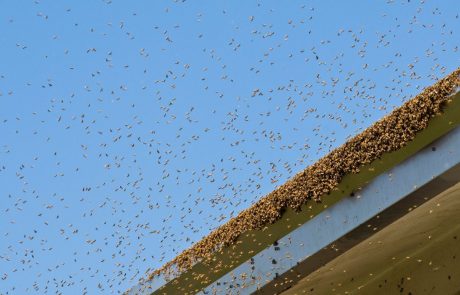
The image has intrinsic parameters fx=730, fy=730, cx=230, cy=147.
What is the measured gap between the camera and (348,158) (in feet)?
62.7

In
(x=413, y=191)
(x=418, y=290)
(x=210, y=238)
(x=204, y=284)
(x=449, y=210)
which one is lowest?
(x=418, y=290)

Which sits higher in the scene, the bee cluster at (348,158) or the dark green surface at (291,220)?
the bee cluster at (348,158)

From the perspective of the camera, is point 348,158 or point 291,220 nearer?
point 348,158

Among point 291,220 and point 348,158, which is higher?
point 348,158

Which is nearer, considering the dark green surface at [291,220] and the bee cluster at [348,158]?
the dark green surface at [291,220]

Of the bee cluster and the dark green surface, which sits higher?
the bee cluster

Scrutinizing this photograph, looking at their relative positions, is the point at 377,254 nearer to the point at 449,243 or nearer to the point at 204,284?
the point at 449,243

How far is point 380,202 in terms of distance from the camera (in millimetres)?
17297

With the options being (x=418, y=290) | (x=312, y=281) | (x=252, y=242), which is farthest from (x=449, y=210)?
(x=252, y=242)

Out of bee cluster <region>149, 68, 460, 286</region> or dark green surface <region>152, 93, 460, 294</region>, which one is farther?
bee cluster <region>149, 68, 460, 286</region>

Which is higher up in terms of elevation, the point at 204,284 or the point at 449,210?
the point at 204,284

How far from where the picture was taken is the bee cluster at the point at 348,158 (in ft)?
61.1

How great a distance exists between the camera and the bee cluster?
1861cm

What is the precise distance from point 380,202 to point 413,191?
89cm
